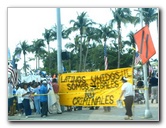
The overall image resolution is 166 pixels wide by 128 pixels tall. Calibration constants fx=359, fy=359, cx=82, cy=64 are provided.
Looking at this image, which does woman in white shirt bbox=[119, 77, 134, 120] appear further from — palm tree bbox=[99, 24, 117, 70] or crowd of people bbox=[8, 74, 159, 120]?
palm tree bbox=[99, 24, 117, 70]

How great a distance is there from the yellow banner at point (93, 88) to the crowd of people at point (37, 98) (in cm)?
23

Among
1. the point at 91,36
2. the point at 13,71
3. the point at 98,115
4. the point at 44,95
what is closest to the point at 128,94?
the point at 98,115

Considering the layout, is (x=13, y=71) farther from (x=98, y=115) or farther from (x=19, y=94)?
(x=98, y=115)

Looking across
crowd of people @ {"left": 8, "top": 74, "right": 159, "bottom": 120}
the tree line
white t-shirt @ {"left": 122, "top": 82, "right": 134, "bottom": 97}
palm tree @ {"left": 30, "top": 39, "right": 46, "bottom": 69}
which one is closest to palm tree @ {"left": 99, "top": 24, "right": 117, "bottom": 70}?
the tree line

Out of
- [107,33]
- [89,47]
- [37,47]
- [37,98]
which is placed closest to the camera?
[37,98]

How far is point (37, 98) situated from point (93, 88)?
180 cm

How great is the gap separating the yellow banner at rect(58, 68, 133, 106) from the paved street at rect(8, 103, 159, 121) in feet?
0.84

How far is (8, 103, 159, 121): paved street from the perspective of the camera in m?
8.67

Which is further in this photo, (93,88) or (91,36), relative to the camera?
(91,36)

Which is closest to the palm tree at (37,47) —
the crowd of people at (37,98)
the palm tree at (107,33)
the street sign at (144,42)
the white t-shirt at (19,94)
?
the crowd of people at (37,98)

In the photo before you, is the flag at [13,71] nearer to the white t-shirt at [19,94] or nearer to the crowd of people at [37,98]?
the crowd of people at [37,98]

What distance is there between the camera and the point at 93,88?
960 centimetres

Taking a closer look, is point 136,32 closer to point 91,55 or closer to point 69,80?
point 69,80

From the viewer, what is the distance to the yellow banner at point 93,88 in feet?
31.0
